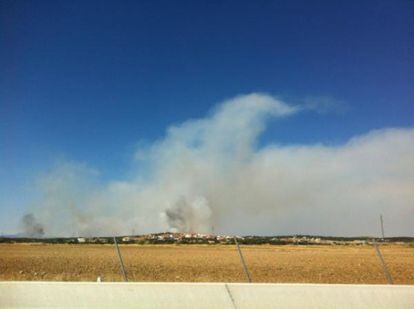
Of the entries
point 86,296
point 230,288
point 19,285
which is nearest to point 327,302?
point 230,288

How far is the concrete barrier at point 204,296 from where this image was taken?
27.1 feet

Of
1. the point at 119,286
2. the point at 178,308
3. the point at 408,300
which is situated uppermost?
the point at 119,286

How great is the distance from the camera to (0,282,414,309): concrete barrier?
8.26 metres

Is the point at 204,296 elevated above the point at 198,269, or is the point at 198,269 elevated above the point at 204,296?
the point at 204,296

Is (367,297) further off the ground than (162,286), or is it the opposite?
(162,286)

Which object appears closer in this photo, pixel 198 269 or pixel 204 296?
pixel 204 296

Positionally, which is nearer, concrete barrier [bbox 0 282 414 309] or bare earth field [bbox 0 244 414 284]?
concrete barrier [bbox 0 282 414 309]

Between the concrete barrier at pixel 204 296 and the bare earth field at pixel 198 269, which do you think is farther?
the bare earth field at pixel 198 269

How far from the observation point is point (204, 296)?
8352mm

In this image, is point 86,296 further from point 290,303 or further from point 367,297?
point 367,297

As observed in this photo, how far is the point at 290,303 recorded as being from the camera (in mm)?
8273

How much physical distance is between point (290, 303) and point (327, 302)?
653 millimetres

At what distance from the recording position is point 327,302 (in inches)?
326

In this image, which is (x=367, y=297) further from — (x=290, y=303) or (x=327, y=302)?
(x=290, y=303)
